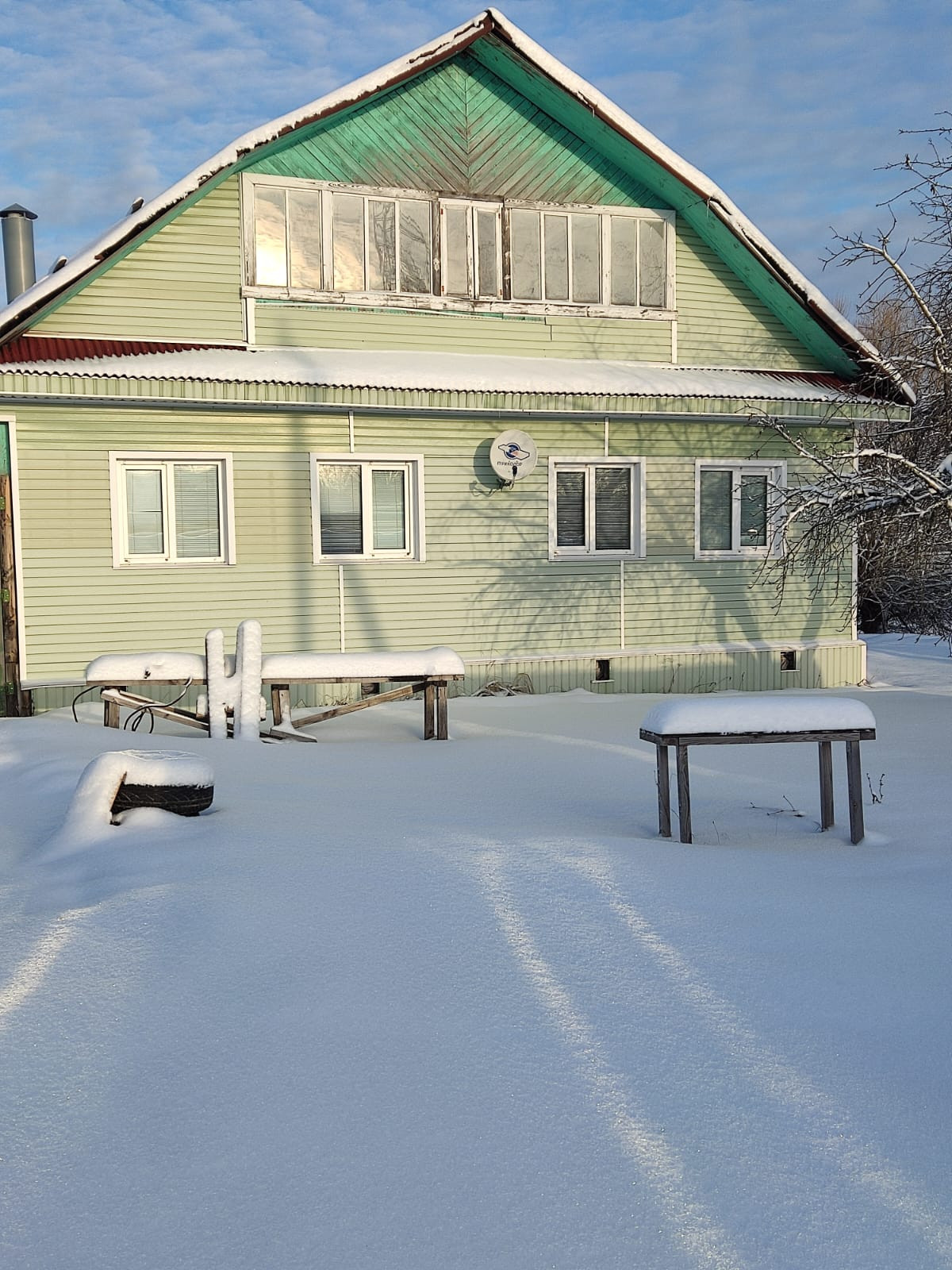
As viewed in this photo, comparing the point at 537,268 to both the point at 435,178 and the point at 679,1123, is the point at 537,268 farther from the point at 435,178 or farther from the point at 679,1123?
the point at 679,1123

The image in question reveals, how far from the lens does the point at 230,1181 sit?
7.98ft

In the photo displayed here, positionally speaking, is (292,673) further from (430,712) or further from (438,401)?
(438,401)

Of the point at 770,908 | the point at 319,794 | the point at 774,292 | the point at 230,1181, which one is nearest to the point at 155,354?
the point at 319,794

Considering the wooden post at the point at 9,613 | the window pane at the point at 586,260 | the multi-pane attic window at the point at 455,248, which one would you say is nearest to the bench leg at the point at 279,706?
the wooden post at the point at 9,613

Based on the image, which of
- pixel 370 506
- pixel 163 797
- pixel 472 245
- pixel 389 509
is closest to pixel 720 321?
pixel 472 245

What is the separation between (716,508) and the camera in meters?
13.0

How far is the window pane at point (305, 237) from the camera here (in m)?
11.2

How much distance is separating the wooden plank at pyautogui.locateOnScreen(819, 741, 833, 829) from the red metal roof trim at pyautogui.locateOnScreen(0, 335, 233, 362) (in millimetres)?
7708

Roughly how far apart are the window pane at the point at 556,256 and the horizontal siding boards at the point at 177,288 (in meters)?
3.64

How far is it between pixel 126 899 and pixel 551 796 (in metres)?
3.08

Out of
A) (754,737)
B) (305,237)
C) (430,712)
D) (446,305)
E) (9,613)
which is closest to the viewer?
(754,737)

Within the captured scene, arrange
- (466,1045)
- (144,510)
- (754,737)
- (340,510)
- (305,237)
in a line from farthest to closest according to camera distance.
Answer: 1. (340,510)
2. (305,237)
3. (144,510)
4. (754,737)
5. (466,1045)

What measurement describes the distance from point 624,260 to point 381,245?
3.04 metres

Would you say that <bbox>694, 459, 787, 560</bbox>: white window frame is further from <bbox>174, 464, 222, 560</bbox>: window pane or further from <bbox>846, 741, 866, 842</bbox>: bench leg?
<bbox>846, 741, 866, 842</bbox>: bench leg
